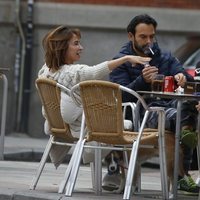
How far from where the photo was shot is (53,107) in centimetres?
922

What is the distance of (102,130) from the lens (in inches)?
340

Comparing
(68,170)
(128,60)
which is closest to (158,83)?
(128,60)

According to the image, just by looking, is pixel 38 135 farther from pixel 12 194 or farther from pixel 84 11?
pixel 12 194

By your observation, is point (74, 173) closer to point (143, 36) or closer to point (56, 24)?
point (143, 36)

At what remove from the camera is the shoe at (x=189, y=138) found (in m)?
9.20

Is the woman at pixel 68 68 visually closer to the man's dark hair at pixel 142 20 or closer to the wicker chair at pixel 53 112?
the wicker chair at pixel 53 112

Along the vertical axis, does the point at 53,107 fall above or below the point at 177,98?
below

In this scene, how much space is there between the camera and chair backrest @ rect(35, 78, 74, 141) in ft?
29.9

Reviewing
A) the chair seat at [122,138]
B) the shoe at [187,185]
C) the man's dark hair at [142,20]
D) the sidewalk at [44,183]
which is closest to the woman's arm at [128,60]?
the chair seat at [122,138]

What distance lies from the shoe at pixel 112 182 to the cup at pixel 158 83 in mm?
1021

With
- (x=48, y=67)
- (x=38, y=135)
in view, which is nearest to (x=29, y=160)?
(x=38, y=135)

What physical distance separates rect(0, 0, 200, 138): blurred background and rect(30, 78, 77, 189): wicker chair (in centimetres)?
1024

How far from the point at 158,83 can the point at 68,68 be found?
30.5 inches

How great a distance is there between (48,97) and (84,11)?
1045 centimetres
